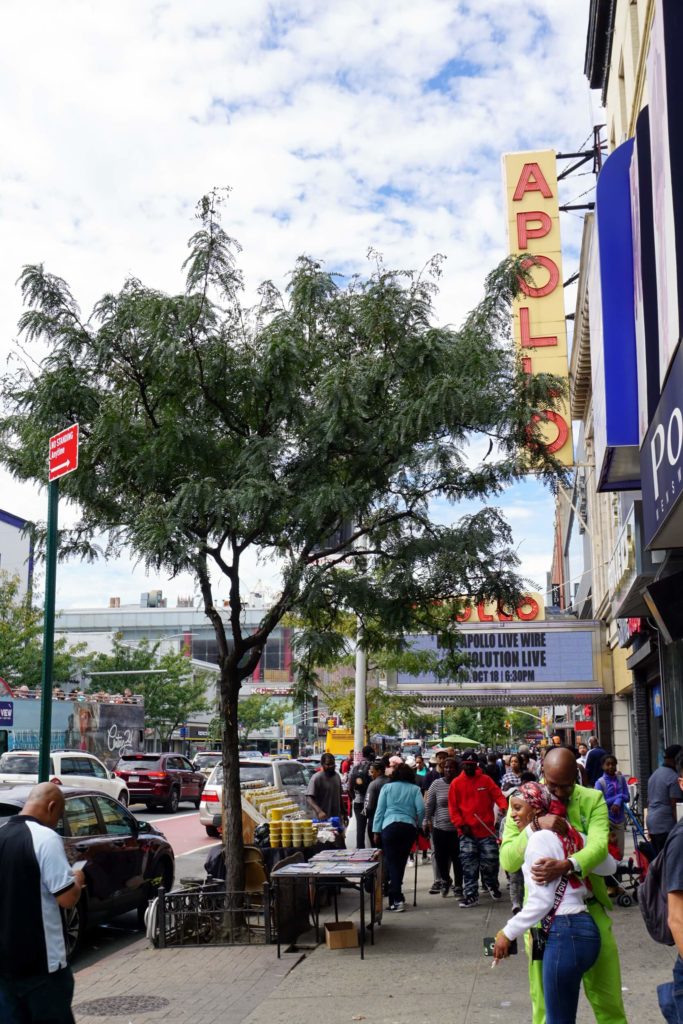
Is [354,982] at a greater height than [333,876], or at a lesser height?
lesser

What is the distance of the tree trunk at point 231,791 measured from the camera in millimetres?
11369

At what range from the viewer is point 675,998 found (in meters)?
4.55

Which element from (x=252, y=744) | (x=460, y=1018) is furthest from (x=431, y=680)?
(x=252, y=744)

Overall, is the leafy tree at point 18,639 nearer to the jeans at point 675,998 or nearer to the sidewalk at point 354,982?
the sidewalk at point 354,982

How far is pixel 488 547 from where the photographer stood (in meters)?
11.5

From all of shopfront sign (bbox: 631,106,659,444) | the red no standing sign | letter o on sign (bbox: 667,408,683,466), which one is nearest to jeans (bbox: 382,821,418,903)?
shopfront sign (bbox: 631,106,659,444)

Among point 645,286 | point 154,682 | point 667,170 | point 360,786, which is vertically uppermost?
point 667,170

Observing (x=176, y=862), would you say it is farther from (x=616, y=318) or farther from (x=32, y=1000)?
(x=32, y=1000)

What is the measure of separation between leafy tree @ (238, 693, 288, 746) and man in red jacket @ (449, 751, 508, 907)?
6168 cm

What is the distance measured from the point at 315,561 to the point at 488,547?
6.46 feet

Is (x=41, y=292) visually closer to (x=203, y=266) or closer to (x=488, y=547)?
(x=203, y=266)

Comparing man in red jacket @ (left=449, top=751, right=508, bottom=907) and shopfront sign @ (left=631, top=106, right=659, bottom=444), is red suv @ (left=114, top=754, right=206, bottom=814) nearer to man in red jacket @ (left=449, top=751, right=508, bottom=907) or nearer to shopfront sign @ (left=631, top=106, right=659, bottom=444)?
man in red jacket @ (left=449, top=751, right=508, bottom=907)

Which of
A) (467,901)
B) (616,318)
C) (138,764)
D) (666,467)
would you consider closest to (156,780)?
(138,764)

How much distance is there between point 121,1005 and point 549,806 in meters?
4.81
